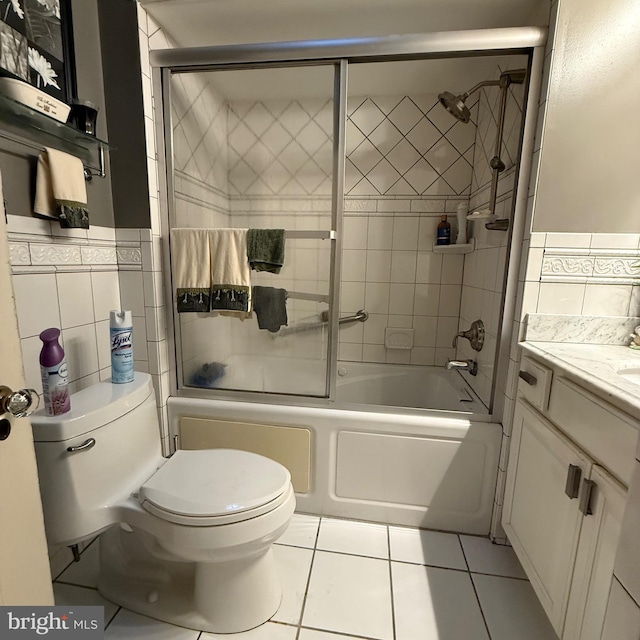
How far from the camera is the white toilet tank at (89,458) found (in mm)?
952

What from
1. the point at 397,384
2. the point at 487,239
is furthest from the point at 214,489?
the point at 487,239

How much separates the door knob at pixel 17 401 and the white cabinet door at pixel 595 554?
1207mm

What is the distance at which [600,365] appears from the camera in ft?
3.30

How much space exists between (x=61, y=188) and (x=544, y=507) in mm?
1823

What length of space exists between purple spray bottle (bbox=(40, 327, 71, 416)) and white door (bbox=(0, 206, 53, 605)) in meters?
0.33

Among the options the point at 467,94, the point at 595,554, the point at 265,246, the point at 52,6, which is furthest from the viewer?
the point at 467,94

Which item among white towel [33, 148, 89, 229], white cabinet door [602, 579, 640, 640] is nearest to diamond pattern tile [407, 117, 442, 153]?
white towel [33, 148, 89, 229]

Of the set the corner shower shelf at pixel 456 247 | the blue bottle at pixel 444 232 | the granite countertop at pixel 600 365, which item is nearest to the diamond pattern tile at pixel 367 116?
the blue bottle at pixel 444 232

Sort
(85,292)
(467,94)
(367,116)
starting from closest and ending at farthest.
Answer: (85,292)
(467,94)
(367,116)

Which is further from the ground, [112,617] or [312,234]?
[312,234]

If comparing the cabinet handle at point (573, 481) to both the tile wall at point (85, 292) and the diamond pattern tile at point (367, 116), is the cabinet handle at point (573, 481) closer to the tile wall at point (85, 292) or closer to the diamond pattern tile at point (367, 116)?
the tile wall at point (85, 292)

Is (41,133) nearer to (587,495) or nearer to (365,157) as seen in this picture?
(365,157)

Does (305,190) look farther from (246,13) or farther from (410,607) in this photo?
(410,607)

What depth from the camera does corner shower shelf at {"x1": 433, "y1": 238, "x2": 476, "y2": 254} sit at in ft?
6.18
